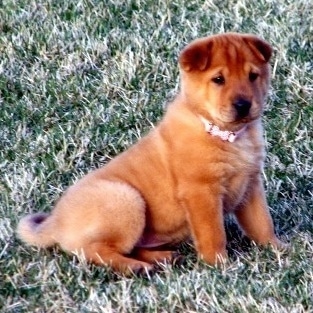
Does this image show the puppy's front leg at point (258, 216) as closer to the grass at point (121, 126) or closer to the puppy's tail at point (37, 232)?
the grass at point (121, 126)

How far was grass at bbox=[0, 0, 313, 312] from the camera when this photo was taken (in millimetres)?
4871

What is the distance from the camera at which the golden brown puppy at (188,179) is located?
519 centimetres

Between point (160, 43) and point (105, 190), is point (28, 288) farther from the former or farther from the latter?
point (160, 43)

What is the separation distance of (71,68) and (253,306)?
377 centimetres

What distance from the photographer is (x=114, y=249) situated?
17.5 feet

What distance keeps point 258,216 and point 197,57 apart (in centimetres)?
103

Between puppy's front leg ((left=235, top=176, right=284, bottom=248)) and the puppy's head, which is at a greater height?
the puppy's head

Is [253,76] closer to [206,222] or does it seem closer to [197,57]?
[197,57]

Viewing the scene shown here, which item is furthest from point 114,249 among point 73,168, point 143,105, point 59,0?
point 59,0

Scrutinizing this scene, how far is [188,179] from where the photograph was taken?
5246 millimetres

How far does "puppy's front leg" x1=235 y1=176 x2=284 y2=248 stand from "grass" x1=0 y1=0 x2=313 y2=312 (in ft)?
0.33

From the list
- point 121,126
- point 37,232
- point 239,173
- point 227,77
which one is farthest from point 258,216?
point 121,126

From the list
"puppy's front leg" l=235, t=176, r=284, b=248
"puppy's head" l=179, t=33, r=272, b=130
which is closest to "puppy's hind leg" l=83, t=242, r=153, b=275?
"puppy's front leg" l=235, t=176, r=284, b=248

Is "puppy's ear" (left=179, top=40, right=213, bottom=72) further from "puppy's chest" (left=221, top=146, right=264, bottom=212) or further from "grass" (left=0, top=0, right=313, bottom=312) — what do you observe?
"grass" (left=0, top=0, right=313, bottom=312)
